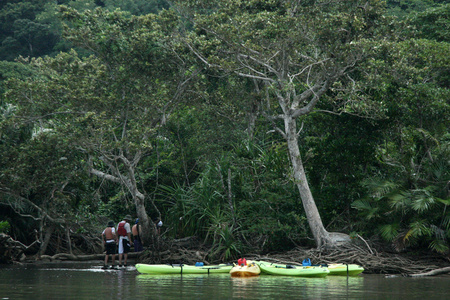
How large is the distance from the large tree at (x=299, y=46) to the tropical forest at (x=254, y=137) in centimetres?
6

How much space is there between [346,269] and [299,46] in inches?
292

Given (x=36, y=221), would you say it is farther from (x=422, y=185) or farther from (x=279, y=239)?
(x=422, y=185)

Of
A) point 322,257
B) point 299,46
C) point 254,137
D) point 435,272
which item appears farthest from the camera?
point 254,137

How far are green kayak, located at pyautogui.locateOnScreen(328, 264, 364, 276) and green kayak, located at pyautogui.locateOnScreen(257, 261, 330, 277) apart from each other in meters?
0.51

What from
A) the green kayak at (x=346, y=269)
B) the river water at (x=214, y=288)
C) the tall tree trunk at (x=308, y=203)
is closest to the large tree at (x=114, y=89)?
the tall tree trunk at (x=308, y=203)

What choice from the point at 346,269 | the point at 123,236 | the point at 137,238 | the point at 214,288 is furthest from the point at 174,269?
the point at 346,269

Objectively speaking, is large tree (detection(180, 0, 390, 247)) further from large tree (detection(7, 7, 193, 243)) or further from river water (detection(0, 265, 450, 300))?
river water (detection(0, 265, 450, 300))

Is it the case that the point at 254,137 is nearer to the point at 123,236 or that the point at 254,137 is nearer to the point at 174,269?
the point at 123,236

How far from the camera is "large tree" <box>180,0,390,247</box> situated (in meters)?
16.5

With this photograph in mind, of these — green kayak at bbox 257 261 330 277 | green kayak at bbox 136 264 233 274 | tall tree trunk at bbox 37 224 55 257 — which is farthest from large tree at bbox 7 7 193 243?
green kayak at bbox 257 261 330 277

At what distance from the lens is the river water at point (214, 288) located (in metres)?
9.48

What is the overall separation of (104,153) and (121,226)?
2.67 meters

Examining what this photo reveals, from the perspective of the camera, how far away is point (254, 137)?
20.9 metres

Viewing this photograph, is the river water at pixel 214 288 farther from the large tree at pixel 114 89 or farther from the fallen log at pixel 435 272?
the large tree at pixel 114 89
